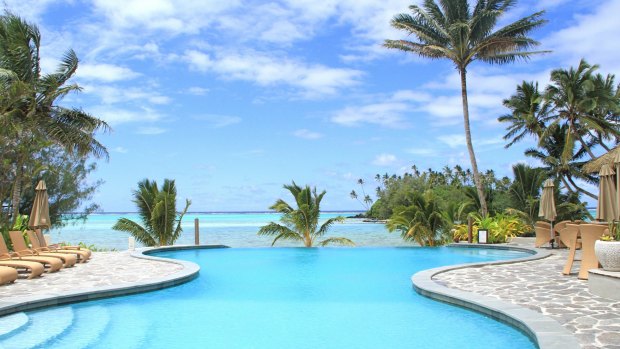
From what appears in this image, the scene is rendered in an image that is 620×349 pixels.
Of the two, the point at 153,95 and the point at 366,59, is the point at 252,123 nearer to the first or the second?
the point at 366,59

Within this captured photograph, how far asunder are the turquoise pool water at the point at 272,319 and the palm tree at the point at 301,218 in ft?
26.4

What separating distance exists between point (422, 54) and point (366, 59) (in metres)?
2.60

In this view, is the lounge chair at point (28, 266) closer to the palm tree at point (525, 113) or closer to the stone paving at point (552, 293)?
the stone paving at point (552, 293)

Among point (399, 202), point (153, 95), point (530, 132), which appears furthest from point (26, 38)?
point (399, 202)

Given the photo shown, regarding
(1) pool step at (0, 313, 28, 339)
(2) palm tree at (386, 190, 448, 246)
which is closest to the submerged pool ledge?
(1) pool step at (0, 313, 28, 339)

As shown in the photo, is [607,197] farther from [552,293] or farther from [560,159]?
[560,159]

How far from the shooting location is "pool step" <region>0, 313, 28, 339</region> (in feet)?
20.4

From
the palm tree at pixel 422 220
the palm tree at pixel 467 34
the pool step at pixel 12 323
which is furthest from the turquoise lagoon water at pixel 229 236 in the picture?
the pool step at pixel 12 323

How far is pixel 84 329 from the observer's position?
22.0 feet

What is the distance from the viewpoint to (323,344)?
6.14 meters

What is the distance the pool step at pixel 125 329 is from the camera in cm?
609

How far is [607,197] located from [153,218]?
14.7 meters

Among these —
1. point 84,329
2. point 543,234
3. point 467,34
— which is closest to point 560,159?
point 467,34

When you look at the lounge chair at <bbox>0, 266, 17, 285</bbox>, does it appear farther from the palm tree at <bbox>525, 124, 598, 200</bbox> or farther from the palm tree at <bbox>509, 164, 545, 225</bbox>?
the palm tree at <bbox>525, 124, 598, 200</bbox>
